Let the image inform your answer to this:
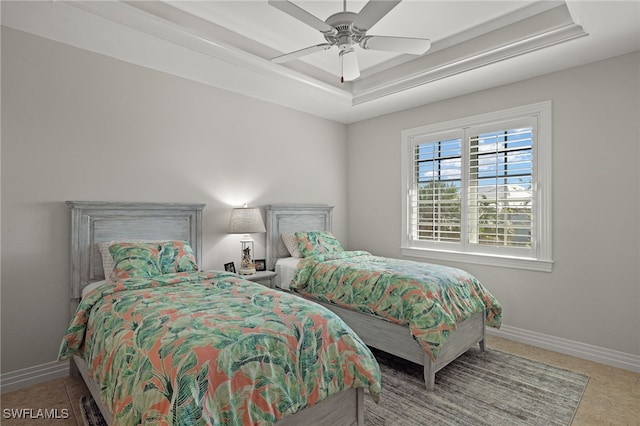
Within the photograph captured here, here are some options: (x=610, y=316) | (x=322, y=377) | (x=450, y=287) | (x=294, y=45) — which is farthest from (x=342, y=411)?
(x=294, y=45)

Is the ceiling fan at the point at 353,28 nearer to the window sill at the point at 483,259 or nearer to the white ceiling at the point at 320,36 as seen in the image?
the white ceiling at the point at 320,36

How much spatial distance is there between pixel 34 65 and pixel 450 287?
3607mm

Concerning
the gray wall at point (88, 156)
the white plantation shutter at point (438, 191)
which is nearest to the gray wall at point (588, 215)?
the white plantation shutter at point (438, 191)

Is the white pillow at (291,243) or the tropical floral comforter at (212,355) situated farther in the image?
the white pillow at (291,243)

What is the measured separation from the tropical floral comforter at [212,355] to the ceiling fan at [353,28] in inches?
66.6

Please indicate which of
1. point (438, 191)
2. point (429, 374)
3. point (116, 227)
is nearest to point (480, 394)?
point (429, 374)

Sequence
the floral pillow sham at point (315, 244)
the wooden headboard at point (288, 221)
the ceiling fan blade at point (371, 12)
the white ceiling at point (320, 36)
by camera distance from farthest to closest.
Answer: the wooden headboard at point (288, 221), the floral pillow sham at point (315, 244), the white ceiling at point (320, 36), the ceiling fan blade at point (371, 12)

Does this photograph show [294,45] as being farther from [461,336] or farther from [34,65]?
[461,336]

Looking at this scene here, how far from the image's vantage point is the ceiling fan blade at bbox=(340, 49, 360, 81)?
98.8 inches

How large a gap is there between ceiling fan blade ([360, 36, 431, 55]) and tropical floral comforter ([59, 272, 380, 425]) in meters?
1.76

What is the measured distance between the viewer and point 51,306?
8.77ft

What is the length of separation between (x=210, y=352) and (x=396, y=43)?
7.19 feet

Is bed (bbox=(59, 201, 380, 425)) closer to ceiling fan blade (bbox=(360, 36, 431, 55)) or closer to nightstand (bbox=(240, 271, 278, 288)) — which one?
nightstand (bbox=(240, 271, 278, 288))

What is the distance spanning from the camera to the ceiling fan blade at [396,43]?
2.29m
